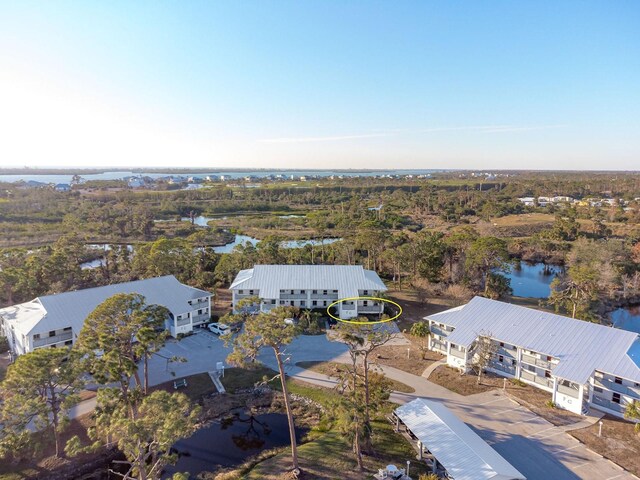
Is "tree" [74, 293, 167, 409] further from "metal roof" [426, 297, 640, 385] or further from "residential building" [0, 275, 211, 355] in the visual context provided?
"metal roof" [426, 297, 640, 385]

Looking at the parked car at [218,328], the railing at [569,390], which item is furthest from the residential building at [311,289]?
the railing at [569,390]

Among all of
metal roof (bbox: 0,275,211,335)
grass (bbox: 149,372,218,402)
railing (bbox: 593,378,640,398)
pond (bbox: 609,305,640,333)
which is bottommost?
pond (bbox: 609,305,640,333)

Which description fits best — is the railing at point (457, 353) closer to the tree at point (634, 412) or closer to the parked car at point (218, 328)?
the tree at point (634, 412)

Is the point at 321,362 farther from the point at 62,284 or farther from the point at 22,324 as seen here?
the point at 62,284

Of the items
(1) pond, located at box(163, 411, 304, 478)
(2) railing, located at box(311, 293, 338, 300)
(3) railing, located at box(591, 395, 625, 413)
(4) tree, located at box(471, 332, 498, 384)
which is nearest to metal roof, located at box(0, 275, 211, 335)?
(2) railing, located at box(311, 293, 338, 300)

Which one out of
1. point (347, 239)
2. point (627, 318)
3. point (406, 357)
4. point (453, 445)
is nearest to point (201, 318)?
point (406, 357)

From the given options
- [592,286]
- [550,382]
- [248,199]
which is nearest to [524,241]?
[592,286]

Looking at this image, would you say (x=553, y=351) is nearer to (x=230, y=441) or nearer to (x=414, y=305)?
(x=414, y=305)
